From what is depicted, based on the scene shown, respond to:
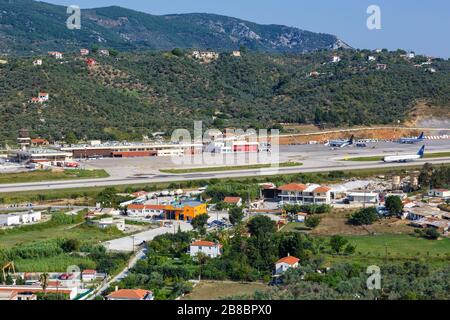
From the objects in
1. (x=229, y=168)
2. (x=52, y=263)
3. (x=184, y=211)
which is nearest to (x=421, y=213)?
(x=184, y=211)

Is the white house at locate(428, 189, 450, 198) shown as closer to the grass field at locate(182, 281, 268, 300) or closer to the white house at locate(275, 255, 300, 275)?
the white house at locate(275, 255, 300, 275)

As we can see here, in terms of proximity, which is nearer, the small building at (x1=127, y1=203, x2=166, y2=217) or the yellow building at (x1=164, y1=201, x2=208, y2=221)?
the yellow building at (x1=164, y1=201, x2=208, y2=221)

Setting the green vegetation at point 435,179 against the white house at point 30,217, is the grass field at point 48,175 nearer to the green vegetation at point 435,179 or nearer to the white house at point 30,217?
the white house at point 30,217

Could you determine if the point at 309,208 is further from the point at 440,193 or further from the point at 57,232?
the point at 57,232

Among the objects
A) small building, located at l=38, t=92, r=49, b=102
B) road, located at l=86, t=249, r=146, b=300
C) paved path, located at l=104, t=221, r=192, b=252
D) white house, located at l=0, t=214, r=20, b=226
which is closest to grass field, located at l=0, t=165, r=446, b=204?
white house, located at l=0, t=214, r=20, b=226

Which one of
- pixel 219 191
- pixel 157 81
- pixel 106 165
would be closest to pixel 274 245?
pixel 219 191
